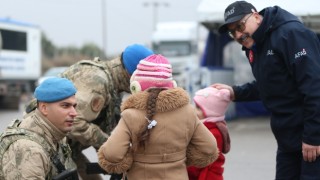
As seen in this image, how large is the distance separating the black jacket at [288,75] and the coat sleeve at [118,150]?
40.7 inches

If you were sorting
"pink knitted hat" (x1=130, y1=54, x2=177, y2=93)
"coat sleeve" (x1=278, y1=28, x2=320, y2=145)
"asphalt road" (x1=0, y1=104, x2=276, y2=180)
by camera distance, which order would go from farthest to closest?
1. "asphalt road" (x1=0, y1=104, x2=276, y2=180)
2. "coat sleeve" (x1=278, y1=28, x2=320, y2=145)
3. "pink knitted hat" (x1=130, y1=54, x2=177, y2=93)

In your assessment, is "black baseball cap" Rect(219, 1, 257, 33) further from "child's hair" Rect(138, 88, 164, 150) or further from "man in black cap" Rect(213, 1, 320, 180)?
"child's hair" Rect(138, 88, 164, 150)

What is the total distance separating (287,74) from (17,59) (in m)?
17.4

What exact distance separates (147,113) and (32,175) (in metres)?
0.67

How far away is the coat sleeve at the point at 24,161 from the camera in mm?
2734

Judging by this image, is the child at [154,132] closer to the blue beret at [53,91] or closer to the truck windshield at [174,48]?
the blue beret at [53,91]

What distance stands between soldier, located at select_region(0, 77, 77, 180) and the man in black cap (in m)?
1.14

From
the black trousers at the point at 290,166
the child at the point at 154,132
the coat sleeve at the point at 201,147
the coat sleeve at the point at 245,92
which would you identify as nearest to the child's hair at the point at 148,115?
the child at the point at 154,132

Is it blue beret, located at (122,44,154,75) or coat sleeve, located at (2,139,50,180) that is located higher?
blue beret, located at (122,44,154,75)

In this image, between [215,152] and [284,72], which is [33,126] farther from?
[284,72]

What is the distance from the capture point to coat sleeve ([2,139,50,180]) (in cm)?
273

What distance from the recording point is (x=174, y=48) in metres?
25.0

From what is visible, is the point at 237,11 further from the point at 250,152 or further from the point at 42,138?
the point at 250,152

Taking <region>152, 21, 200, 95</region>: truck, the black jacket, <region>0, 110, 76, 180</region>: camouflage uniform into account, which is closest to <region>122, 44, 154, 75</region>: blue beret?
the black jacket
